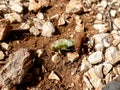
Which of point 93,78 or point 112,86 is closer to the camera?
point 112,86

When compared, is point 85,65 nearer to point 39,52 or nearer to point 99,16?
point 39,52

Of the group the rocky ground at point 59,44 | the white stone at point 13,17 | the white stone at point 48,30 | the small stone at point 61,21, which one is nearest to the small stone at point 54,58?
the rocky ground at point 59,44

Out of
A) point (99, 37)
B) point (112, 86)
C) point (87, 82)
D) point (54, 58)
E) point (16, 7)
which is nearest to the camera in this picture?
Answer: point (112, 86)

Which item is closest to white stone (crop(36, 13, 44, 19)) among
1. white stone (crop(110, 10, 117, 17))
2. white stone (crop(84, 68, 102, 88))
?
white stone (crop(110, 10, 117, 17))

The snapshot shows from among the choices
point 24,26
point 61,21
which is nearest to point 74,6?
point 61,21

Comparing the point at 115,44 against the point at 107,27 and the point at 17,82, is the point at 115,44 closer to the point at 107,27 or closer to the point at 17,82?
the point at 107,27

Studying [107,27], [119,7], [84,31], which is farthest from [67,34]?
[119,7]

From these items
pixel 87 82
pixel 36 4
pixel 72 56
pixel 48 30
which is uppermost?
pixel 36 4
